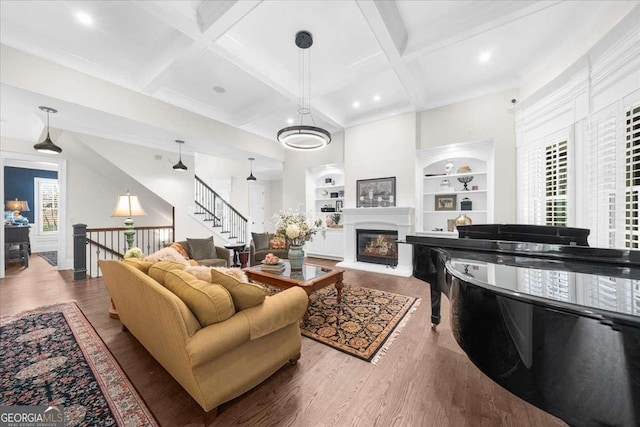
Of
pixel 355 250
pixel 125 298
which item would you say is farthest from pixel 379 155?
pixel 125 298

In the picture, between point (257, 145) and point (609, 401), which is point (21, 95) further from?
point (609, 401)

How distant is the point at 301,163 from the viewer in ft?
22.9

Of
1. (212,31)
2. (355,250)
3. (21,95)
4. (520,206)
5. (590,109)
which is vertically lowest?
(355,250)

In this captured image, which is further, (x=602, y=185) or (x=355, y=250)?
(x=355, y=250)

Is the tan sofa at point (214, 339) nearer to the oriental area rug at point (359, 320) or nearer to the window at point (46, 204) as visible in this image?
the oriental area rug at point (359, 320)

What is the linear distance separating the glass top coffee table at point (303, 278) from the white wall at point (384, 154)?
2713mm

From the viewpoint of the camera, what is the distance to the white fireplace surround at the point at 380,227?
16.7ft

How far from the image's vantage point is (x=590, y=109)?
2.75 m

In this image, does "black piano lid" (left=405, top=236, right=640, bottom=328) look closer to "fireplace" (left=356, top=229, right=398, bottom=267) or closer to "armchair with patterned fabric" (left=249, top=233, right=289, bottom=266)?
"fireplace" (left=356, top=229, right=398, bottom=267)

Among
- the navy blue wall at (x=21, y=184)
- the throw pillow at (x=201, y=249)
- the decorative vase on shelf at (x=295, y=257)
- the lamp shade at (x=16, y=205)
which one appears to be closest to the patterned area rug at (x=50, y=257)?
the navy blue wall at (x=21, y=184)

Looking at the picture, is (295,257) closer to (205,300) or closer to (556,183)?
(205,300)

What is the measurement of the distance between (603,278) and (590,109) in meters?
2.26

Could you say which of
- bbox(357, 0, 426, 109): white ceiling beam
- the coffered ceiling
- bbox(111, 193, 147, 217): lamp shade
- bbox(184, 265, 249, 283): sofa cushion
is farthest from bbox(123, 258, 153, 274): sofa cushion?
bbox(357, 0, 426, 109): white ceiling beam

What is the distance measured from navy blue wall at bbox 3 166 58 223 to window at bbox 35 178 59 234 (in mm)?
122
